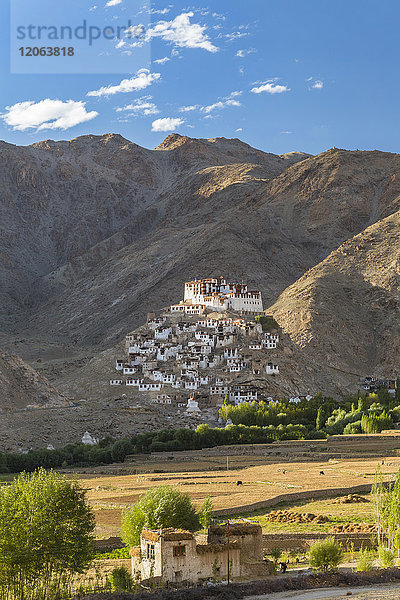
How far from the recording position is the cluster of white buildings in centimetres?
9725

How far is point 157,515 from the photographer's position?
33.8 meters

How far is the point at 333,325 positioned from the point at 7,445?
5668cm

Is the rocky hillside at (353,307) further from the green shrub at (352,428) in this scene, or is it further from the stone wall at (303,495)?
the stone wall at (303,495)

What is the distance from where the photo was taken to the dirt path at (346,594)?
86.7 ft

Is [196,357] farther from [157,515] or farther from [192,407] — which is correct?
[157,515]

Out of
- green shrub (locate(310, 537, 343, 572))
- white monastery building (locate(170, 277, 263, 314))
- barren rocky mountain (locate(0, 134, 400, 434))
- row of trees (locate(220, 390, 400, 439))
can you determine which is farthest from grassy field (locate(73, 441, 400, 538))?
white monastery building (locate(170, 277, 263, 314))

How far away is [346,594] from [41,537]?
33.7 ft

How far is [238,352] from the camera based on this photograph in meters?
103

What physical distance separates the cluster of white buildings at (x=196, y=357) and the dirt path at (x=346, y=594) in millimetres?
66052

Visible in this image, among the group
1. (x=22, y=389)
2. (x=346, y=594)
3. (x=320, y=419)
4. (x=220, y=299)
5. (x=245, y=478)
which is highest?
(x=220, y=299)

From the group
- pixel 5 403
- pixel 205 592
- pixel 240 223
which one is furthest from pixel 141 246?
pixel 205 592

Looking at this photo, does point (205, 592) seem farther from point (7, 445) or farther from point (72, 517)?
point (7, 445)

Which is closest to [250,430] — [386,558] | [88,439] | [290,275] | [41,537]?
[88,439]

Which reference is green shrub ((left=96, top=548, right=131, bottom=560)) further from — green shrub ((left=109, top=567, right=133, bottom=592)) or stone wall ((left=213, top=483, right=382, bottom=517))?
stone wall ((left=213, top=483, right=382, bottom=517))
